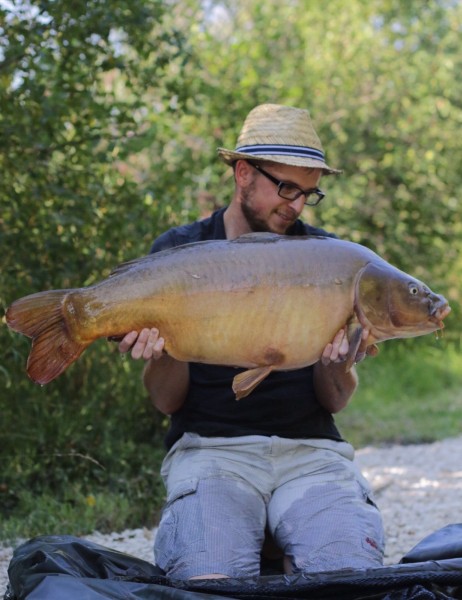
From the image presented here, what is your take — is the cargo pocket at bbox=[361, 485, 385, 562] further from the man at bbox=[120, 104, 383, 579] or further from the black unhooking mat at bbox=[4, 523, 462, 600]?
the black unhooking mat at bbox=[4, 523, 462, 600]

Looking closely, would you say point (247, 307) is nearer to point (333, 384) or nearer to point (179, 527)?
point (333, 384)

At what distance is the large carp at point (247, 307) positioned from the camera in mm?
2869

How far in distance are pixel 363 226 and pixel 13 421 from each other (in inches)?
207

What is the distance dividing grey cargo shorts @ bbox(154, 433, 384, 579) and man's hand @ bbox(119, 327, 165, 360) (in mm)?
440

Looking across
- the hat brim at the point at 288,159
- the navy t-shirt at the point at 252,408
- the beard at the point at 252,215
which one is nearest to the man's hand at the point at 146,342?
the navy t-shirt at the point at 252,408

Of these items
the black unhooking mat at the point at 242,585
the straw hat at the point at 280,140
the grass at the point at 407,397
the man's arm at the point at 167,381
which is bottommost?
the grass at the point at 407,397

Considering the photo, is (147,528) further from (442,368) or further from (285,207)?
(442,368)

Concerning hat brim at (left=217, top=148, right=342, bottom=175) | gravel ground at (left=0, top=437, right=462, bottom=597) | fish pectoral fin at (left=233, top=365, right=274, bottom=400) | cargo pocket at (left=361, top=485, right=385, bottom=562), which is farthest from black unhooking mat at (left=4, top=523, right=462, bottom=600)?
hat brim at (left=217, top=148, right=342, bottom=175)

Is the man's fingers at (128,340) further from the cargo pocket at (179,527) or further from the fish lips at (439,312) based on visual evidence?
the fish lips at (439,312)

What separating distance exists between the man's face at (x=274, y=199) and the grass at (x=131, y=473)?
5.87 feet

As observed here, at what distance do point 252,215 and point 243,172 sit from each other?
0.49 ft

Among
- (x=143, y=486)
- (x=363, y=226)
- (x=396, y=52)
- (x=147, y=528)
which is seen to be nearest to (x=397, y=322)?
(x=147, y=528)

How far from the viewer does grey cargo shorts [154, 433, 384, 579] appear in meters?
2.93

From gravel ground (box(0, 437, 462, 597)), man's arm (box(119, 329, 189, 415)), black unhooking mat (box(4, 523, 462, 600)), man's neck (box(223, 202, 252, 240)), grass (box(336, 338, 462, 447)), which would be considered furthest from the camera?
grass (box(336, 338, 462, 447))
